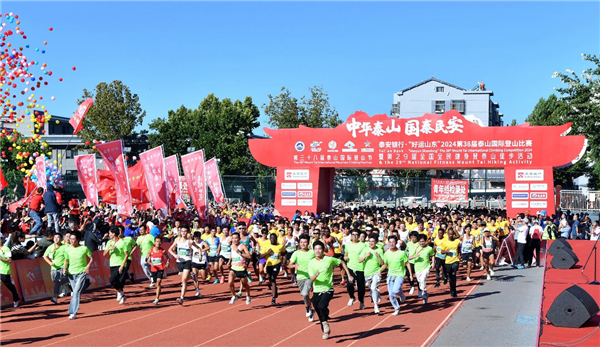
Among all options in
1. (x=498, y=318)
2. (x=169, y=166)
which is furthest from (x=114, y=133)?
(x=498, y=318)

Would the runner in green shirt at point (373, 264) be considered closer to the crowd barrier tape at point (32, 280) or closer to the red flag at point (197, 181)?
the crowd barrier tape at point (32, 280)

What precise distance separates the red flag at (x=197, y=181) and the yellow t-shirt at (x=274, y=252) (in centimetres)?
929

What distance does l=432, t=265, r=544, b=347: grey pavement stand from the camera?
1105cm

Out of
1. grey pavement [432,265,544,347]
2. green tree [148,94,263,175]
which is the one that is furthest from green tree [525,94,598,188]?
grey pavement [432,265,544,347]

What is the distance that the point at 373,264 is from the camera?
13.7 m

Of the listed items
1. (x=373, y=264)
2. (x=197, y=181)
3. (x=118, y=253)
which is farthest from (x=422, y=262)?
(x=197, y=181)

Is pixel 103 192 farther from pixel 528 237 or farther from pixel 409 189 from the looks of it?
pixel 409 189

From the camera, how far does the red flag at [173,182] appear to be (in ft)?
81.6

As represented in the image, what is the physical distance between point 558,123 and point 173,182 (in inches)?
1604

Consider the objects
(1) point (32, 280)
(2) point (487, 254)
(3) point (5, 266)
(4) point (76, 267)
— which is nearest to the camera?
(4) point (76, 267)

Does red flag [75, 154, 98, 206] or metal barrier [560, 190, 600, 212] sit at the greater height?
red flag [75, 154, 98, 206]

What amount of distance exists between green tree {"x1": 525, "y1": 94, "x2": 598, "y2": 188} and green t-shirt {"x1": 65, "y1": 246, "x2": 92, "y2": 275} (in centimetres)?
4646

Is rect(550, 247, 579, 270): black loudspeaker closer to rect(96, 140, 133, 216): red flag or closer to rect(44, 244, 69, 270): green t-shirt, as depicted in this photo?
rect(96, 140, 133, 216): red flag

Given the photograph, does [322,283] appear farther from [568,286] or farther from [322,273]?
[568,286]
